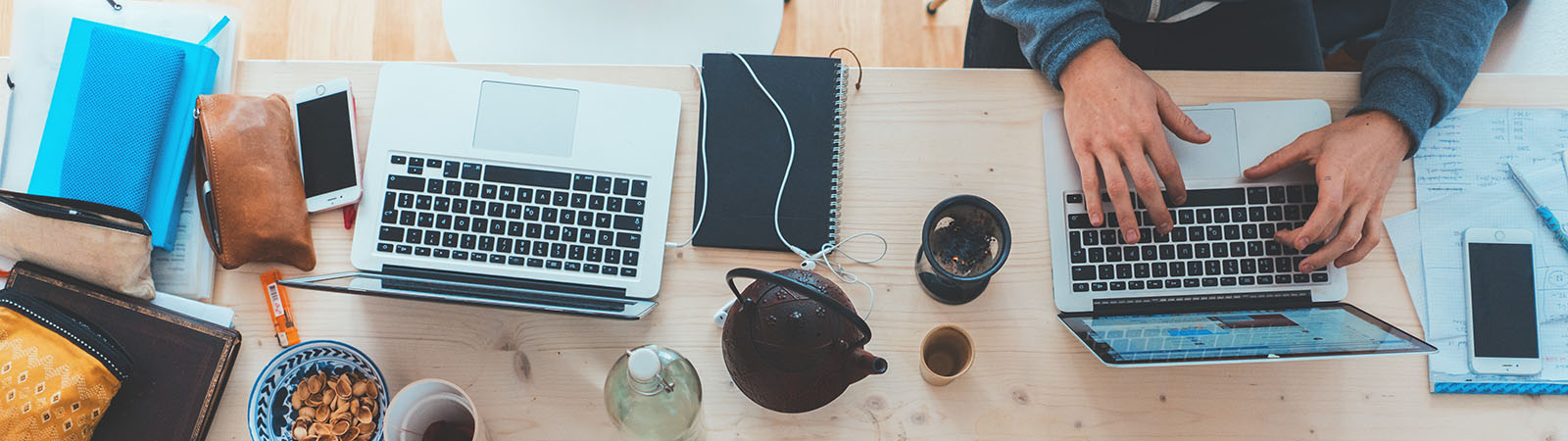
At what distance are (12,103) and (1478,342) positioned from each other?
5.73 feet

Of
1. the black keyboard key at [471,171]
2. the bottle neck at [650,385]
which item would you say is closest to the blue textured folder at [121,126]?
the black keyboard key at [471,171]

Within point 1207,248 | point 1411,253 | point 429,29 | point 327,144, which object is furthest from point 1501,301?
point 429,29

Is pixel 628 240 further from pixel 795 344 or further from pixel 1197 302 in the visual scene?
pixel 1197 302

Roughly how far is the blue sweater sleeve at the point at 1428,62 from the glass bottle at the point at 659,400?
845mm

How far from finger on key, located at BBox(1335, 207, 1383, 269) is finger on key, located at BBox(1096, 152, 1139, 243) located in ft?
0.83

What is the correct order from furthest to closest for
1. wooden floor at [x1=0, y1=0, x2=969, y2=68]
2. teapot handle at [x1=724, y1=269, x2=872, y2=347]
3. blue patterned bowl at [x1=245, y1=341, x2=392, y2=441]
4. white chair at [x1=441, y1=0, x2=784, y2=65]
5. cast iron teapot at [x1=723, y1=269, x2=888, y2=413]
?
wooden floor at [x1=0, y1=0, x2=969, y2=68]
white chair at [x1=441, y1=0, x2=784, y2=65]
blue patterned bowl at [x1=245, y1=341, x2=392, y2=441]
cast iron teapot at [x1=723, y1=269, x2=888, y2=413]
teapot handle at [x1=724, y1=269, x2=872, y2=347]

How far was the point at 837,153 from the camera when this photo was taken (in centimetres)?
94

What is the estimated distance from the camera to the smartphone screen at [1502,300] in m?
0.90

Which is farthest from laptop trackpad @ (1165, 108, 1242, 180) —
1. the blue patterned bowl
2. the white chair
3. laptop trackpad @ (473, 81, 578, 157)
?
the blue patterned bowl

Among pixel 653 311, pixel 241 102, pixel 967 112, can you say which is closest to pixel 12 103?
pixel 241 102

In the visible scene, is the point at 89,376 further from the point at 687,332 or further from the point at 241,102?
the point at 687,332

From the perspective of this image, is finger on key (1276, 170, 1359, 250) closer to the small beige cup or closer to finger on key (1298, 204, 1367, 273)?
finger on key (1298, 204, 1367, 273)

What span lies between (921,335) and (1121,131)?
33 cm

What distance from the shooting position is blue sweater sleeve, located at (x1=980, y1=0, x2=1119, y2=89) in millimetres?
913
